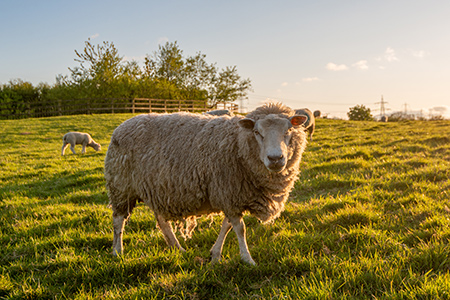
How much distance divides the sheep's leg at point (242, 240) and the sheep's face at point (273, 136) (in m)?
0.73

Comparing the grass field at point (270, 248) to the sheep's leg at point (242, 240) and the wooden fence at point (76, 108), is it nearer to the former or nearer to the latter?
the sheep's leg at point (242, 240)

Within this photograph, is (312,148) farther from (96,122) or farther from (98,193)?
(96,122)

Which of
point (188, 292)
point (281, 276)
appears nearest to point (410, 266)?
point (281, 276)

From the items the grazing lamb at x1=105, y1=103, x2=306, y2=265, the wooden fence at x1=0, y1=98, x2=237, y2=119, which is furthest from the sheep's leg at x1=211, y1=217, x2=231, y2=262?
the wooden fence at x1=0, y1=98, x2=237, y2=119

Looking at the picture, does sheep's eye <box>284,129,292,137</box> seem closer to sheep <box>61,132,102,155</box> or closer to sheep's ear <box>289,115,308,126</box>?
sheep's ear <box>289,115,308,126</box>

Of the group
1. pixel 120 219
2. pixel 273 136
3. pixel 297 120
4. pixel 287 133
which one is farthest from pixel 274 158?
pixel 120 219

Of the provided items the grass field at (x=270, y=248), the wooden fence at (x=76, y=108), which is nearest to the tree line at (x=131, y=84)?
the wooden fence at (x=76, y=108)

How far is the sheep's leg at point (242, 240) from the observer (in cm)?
320

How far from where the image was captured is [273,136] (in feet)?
10.3

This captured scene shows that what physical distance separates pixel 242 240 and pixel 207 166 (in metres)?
0.88

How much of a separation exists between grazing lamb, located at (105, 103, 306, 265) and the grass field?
1.05 feet

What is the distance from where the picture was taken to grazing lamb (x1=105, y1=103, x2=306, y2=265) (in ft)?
11.0

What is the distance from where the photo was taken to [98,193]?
6.53 m

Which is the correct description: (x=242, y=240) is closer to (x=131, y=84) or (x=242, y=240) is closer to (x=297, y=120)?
(x=297, y=120)
